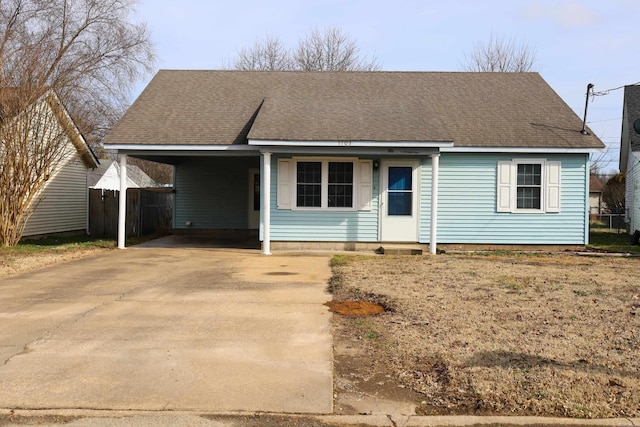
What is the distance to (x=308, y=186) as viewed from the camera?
15.5 meters

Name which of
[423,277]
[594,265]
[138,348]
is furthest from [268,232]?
[138,348]

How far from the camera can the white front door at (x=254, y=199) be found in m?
20.0

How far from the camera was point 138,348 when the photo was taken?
611cm

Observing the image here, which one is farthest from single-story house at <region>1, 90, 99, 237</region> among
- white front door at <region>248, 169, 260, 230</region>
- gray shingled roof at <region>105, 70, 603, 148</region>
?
white front door at <region>248, 169, 260, 230</region>

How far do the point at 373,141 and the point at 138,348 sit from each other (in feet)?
30.1

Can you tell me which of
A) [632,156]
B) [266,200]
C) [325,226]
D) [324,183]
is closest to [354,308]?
[266,200]

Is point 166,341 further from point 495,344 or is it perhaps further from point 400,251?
point 400,251

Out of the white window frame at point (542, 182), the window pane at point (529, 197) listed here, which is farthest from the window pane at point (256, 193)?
the window pane at point (529, 197)

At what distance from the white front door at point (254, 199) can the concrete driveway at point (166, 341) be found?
28.5 feet

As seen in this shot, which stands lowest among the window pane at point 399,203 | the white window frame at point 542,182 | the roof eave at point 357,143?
the window pane at point 399,203

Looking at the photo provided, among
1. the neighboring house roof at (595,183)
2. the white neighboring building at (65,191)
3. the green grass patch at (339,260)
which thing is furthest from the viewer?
the neighboring house roof at (595,183)

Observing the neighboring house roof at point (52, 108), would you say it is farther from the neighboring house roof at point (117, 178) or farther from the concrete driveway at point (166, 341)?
the neighboring house roof at point (117, 178)

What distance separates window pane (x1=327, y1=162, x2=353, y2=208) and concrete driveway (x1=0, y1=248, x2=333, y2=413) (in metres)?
4.45

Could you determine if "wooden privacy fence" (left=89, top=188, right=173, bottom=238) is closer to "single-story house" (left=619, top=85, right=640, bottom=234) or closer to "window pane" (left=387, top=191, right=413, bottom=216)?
"window pane" (left=387, top=191, right=413, bottom=216)
